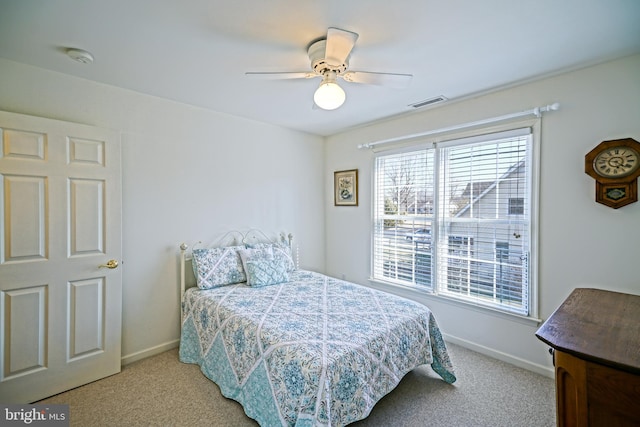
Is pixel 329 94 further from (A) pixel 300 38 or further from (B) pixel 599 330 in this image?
(B) pixel 599 330

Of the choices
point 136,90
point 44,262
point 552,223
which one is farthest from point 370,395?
point 136,90

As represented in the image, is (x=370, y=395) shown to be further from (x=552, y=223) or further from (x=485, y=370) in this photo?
(x=552, y=223)

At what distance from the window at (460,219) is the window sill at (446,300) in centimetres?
5

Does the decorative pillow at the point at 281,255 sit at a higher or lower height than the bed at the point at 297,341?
higher

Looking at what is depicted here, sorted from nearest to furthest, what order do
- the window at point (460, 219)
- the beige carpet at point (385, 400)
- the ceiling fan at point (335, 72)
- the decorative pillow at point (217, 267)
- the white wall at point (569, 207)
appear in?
the ceiling fan at point (335, 72)
the beige carpet at point (385, 400)
the white wall at point (569, 207)
the window at point (460, 219)
the decorative pillow at point (217, 267)

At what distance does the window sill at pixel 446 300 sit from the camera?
2.50m

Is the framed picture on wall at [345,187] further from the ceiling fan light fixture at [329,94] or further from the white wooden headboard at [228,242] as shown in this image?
the ceiling fan light fixture at [329,94]

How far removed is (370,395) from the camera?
67.5 inches

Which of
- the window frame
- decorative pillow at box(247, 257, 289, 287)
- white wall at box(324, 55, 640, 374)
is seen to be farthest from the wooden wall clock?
decorative pillow at box(247, 257, 289, 287)

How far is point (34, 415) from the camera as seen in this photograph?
1.88m

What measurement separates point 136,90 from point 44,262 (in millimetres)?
1646

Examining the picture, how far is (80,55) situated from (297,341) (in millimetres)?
2452

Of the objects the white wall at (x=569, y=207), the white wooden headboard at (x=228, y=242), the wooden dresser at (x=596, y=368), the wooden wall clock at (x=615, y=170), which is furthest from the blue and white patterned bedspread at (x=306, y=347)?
the wooden wall clock at (x=615, y=170)

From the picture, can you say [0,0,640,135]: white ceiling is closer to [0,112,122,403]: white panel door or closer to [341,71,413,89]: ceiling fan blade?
[341,71,413,89]: ceiling fan blade
